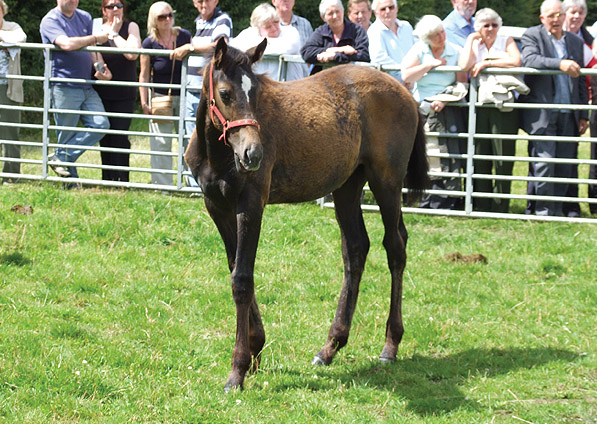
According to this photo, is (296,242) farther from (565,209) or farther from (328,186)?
(565,209)

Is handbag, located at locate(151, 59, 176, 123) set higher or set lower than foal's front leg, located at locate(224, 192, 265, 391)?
higher

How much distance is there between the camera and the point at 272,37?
10375mm

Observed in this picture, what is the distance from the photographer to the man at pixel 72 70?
10492mm

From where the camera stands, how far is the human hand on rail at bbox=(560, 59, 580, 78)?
933 centimetres

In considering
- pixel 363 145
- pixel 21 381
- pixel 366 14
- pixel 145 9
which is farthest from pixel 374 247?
pixel 145 9

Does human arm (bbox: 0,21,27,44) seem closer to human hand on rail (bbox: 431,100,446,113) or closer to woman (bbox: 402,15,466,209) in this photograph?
woman (bbox: 402,15,466,209)

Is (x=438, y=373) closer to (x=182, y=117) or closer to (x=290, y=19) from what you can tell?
(x=182, y=117)

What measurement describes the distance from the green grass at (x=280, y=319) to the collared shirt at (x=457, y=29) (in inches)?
93.4

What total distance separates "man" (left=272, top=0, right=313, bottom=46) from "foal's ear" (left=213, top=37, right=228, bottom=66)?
224 inches

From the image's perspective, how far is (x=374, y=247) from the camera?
A: 8727 millimetres

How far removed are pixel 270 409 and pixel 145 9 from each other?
61.8ft

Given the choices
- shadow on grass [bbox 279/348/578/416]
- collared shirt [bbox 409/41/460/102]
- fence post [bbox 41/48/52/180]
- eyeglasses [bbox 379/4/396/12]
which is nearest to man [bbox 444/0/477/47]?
collared shirt [bbox 409/41/460/102]

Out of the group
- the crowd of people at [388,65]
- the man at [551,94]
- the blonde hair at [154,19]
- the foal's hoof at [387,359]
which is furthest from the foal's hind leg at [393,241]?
the blonde hair at [154,19]

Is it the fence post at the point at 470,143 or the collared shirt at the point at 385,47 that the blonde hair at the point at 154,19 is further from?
the fence post at the point at 470,143
